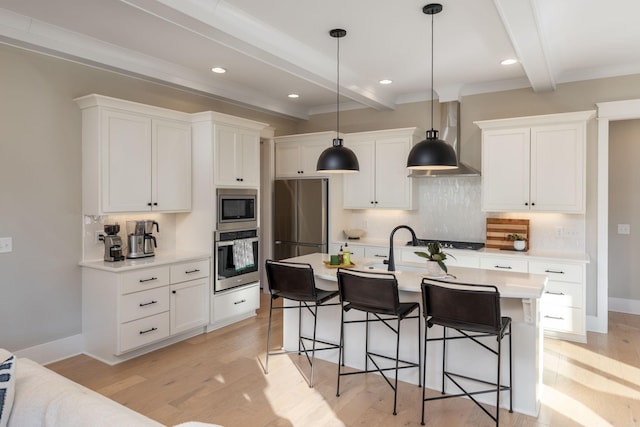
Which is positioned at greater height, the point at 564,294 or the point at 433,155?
the point at 433,155

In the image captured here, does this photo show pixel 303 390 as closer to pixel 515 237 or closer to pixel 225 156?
pixel 225 156

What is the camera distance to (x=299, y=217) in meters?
5.58

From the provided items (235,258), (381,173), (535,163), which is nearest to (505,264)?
(535,163)

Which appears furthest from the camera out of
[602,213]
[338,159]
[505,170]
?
[505,170]

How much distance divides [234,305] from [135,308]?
121cm

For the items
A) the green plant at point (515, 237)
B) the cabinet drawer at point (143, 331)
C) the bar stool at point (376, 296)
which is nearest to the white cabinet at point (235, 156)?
the cabinet drawer at point (143, 331)

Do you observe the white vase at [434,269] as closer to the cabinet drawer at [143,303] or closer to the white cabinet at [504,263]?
the white cabinet at [504,263]

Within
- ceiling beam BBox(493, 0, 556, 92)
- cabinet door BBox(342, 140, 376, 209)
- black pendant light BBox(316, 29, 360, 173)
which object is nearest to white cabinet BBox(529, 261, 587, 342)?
ceiling beam BBox(493, 0, 556, 92)

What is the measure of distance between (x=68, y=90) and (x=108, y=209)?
43.1 inches

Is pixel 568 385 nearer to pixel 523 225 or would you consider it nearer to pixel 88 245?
pixel 523 225

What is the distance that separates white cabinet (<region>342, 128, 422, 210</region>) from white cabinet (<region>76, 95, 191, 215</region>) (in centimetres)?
223

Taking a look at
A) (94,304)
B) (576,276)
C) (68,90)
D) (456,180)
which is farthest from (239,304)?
(576,276)

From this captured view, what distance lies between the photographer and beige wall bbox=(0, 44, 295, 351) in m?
3.31

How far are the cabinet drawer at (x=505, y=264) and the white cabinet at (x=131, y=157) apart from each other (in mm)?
3265
